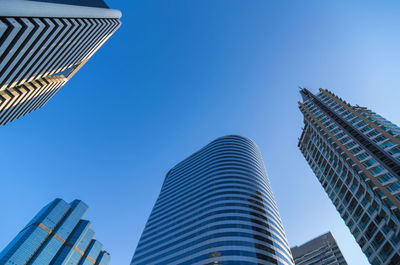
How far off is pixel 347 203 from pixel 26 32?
2572 inches

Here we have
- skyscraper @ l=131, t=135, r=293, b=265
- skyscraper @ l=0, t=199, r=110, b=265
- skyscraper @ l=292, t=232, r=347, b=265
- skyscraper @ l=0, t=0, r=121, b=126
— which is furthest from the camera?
skyscraper @ l=0, t=199, r=110, b=265

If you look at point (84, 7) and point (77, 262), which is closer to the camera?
point (84, 7)

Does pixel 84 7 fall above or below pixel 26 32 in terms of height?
above

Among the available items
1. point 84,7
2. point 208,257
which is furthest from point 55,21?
point 208,257

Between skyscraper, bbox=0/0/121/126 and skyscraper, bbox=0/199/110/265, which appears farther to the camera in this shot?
skyscraper, bbox=0/199/110/265

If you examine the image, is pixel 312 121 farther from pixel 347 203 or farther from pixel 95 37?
pixel 95 37

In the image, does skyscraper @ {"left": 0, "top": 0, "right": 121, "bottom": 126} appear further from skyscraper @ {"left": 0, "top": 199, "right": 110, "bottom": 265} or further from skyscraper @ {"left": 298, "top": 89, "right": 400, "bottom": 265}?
skyscraper @ {"left": 0, "top": 199, "right": 110, "bottom": 265}

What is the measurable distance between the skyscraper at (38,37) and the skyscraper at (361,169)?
195 ft

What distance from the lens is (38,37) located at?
31859mm

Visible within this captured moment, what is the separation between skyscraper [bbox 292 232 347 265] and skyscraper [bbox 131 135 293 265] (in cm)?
6613

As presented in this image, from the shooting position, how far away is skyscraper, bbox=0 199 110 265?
489ft

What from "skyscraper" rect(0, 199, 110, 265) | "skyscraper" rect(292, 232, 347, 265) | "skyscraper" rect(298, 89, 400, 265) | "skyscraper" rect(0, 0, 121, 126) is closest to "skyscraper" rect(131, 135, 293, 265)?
"skyscraper" rect(298, 89, 400, 265)

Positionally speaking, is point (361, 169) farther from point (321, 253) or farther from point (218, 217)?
point (321, 253)

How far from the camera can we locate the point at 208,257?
53938mm
